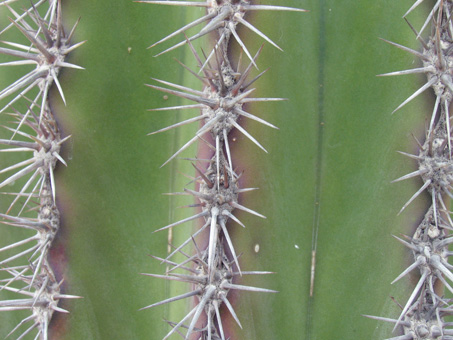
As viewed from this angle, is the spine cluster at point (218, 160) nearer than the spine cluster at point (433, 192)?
Yes

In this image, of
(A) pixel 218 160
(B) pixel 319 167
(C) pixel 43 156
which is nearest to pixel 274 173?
(B) pixel 319 167

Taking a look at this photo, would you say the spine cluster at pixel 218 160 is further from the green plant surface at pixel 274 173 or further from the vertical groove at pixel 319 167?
the vertical groove at pixel 319 167

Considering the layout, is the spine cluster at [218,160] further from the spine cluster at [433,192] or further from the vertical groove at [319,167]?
the spine cluster at [433,192]

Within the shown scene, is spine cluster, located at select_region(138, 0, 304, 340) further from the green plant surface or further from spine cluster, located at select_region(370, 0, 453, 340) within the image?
spine cluster, located at select_region(370, 0, 453, 340)

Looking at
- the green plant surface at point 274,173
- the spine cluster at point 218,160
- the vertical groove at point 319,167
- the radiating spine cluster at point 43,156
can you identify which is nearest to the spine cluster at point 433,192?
the green plant surface at point 274,173

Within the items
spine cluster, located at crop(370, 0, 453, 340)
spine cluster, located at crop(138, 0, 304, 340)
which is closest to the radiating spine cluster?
spine cluster, located at crop(138, 0, 304, 340)

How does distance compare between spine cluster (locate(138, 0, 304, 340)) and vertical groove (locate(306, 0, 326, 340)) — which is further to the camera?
vertical groove (locate(306, 0, 326, 340))
